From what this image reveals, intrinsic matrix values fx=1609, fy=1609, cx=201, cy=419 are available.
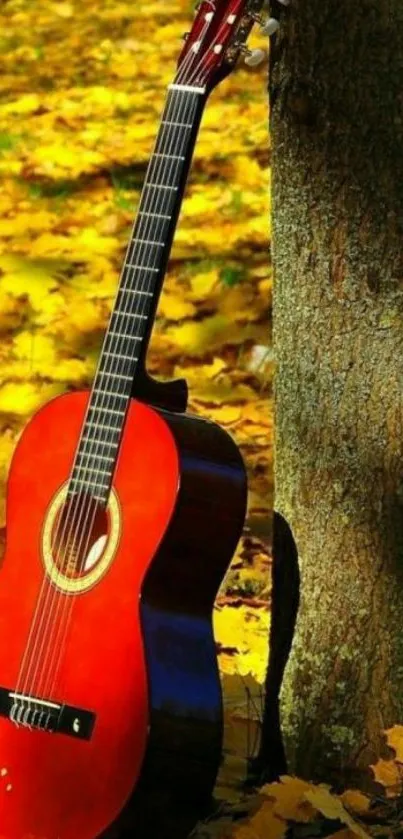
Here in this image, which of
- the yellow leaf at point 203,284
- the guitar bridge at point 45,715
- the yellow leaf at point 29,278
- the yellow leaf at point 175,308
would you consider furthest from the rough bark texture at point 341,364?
the yellow leaf at point 29,278

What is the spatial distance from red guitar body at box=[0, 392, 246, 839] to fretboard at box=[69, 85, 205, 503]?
34 mm

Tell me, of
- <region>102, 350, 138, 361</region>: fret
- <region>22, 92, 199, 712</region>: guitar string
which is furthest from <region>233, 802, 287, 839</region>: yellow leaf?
<region>102, 350, 138, 361</region>: fret

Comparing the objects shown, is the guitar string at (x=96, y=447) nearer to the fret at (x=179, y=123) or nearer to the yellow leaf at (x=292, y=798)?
the fret at (x=179, y=123)

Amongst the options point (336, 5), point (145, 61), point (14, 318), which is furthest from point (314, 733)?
point (145, 61)

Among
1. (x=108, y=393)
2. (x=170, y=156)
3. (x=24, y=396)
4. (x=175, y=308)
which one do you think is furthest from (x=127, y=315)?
(x=175, y=308)

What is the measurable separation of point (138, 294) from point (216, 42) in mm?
462

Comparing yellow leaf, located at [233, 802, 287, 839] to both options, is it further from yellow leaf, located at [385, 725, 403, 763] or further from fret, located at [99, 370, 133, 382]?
fret, located at [99, 370, 133, 382]

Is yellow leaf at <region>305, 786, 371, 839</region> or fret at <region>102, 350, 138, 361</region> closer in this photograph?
yellow leaf at <region>305, 786, 371, 839</region>

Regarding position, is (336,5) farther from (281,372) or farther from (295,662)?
(295,662)

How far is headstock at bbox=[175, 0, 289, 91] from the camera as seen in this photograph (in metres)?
2.82

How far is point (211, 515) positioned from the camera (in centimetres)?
276

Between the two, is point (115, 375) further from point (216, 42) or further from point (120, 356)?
point (216, 42)

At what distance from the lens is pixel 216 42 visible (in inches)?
111

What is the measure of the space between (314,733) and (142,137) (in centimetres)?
453
